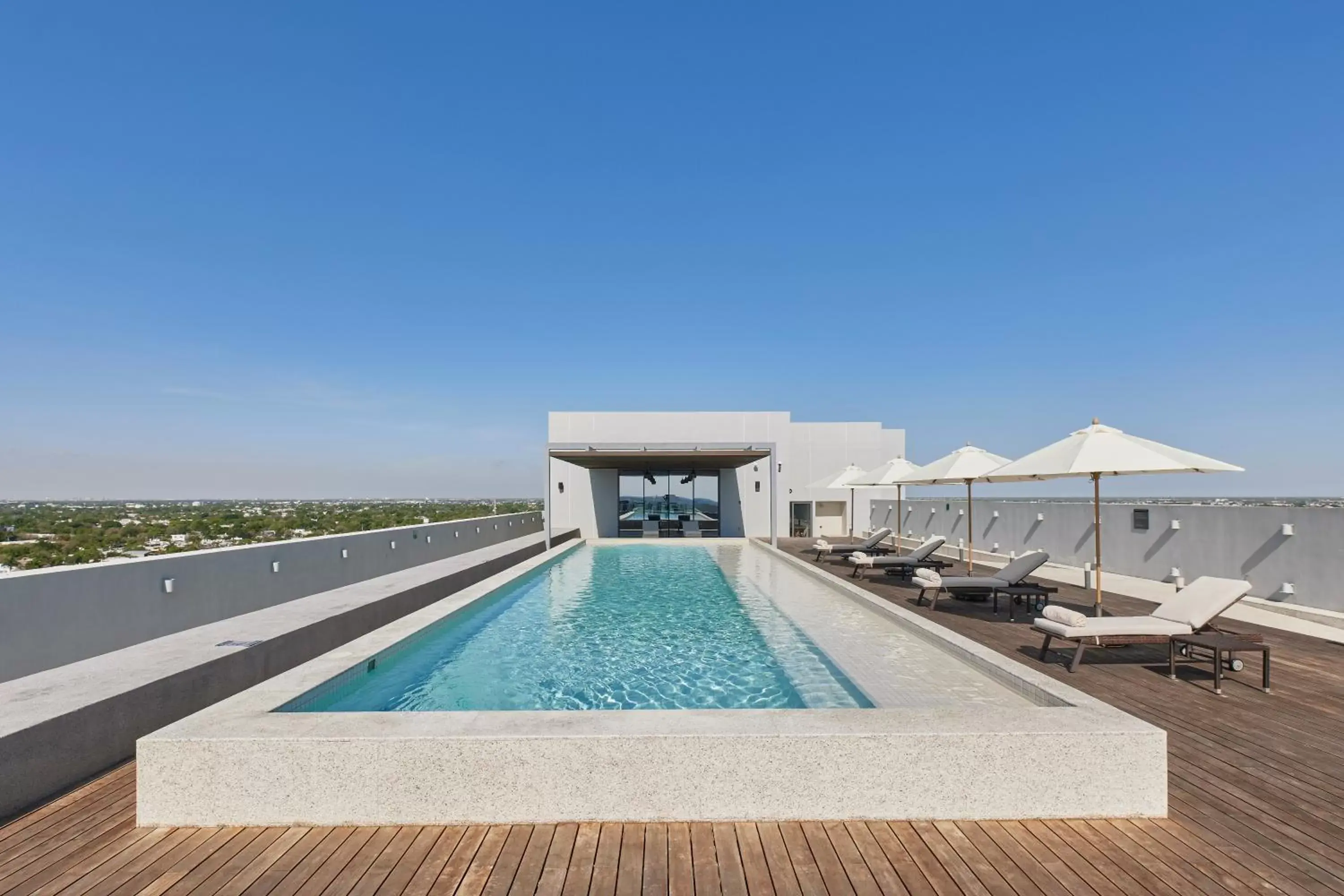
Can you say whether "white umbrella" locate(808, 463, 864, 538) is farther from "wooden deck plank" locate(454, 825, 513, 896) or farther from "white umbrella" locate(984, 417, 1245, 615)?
"wooden deck plank" locate(454, 825, 513, 896)

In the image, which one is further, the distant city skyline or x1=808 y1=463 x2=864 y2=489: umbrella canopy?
x1=808 y1=463 x2=864 y2=489: umbrella canopy

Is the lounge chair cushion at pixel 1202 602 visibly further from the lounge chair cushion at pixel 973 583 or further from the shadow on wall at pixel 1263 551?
the shadow on wall at pixel 1263 551

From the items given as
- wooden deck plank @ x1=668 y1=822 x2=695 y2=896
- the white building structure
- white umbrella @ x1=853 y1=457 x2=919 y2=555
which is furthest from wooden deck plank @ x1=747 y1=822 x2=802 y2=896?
the white building structure

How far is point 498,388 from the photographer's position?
24.9 m

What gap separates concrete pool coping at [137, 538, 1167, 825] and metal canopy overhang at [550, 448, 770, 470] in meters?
10.9

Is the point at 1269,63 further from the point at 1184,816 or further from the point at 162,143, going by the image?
the point at 162,143

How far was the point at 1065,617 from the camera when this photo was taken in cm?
484

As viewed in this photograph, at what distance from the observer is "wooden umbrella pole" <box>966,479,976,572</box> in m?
8.91

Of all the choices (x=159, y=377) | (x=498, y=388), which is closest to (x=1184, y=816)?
(x=498, y=388)

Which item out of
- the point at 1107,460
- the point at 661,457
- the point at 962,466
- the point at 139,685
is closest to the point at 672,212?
the point at 661,457

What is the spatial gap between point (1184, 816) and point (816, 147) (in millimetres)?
16097

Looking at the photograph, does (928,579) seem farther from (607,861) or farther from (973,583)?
(607,861)

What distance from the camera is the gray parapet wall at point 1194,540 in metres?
7.02

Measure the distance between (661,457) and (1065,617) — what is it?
11.8 metres
